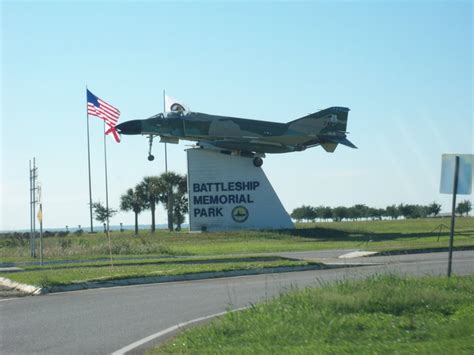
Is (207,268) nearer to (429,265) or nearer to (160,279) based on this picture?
(160,279)

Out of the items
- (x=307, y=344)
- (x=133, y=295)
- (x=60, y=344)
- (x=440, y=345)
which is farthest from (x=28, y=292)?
(x=440, y=345)

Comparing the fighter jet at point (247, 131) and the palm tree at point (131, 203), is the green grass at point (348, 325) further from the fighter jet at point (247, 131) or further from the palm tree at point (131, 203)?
the palm tree at point (131, 203)

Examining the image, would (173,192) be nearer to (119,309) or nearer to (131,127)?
(131,127)

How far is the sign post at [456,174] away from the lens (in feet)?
47.6

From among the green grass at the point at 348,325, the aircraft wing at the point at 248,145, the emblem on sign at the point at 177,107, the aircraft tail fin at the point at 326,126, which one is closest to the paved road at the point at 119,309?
the green grass at the point at 348,325

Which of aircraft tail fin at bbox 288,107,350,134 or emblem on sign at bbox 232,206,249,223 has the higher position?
aircraft tail fin at bbox 288,107,350,134

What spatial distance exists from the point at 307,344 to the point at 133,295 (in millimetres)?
8259

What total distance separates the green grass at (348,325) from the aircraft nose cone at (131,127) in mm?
38086

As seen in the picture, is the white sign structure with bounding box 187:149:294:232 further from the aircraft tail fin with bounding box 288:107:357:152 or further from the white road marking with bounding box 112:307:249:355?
the white road marking with bounding box 112:307:249:355

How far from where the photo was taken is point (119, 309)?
14648mm

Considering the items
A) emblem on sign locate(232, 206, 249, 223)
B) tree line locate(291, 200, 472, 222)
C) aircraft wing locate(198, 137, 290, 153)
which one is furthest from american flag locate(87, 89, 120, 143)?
tree line locate(291, 200, 472, 222)

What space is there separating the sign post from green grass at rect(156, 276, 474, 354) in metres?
1.96

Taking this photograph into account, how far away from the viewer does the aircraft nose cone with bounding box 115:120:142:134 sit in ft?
166

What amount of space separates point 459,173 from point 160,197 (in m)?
64.8
